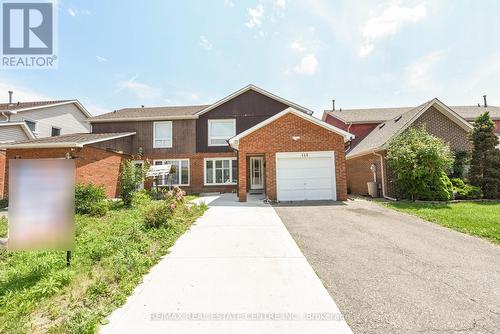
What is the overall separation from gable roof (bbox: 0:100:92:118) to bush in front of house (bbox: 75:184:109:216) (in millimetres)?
16725

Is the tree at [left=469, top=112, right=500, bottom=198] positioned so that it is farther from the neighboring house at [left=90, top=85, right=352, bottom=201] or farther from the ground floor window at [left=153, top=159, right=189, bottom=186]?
the ground floor window at [left=153, top=159, right=189, bottom=186]

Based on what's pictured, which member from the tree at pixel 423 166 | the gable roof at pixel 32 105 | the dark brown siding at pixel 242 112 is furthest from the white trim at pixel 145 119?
the tree at pixel 423 166

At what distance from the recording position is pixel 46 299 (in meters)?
3.49

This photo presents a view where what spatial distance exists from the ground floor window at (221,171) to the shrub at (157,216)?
1127 cm

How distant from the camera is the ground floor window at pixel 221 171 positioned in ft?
60.3

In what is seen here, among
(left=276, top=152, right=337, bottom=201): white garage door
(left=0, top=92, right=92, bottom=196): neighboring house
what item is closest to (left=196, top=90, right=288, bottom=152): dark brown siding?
(left=276, top=152, right=337, bottom=201): white garage door


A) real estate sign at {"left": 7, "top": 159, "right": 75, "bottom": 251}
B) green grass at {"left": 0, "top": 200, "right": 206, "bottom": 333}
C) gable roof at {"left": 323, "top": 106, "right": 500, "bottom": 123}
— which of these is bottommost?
green grass at {"left": 0, "top": 200, "right": 206, "bottom": 333}

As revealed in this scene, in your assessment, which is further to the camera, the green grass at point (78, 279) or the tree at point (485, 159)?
the tree at point (485, 159)

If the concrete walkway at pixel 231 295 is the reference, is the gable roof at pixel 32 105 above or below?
above

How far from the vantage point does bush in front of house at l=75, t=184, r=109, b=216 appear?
29.7 feet

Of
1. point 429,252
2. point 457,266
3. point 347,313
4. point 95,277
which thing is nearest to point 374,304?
point 347,313

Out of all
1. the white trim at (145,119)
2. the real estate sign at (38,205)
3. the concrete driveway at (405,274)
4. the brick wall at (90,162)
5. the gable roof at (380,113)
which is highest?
the gable roof at (380,113)

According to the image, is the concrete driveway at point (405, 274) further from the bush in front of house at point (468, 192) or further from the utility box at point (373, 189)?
the utility box at point (373, 189)

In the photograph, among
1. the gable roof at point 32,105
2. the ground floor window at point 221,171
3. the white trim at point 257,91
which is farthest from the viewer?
the gable roof at point 32,105
